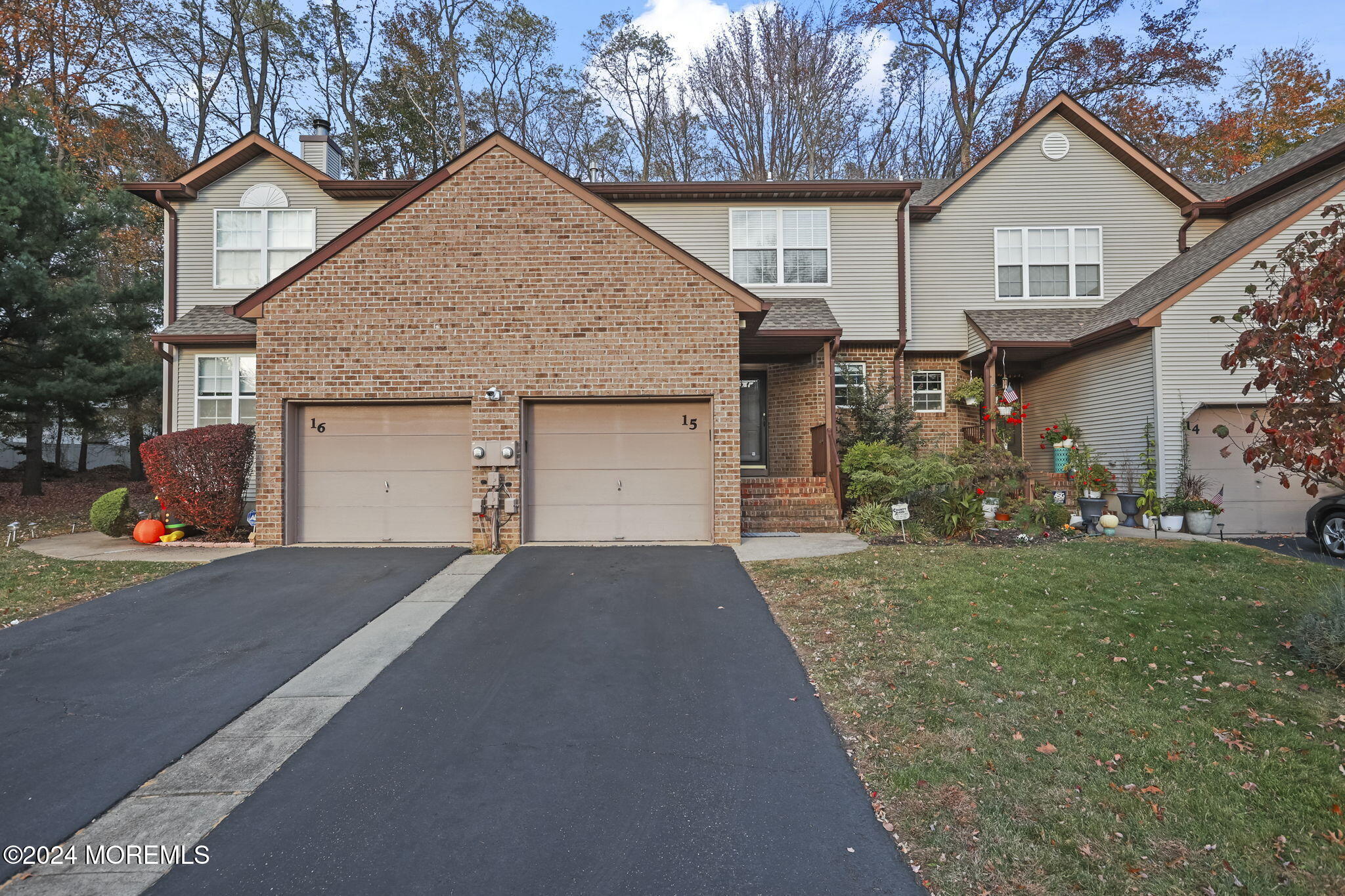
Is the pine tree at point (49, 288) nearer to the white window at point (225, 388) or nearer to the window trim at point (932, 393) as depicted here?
the white window at point (225, 388)

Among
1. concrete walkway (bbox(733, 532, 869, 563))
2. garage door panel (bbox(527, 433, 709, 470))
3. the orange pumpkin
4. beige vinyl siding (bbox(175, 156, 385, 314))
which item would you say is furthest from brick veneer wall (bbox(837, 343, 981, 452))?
the orange pumpkin

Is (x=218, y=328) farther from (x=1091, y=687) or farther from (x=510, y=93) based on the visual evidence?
(x=510, y=93)

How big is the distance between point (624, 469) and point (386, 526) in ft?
12.0

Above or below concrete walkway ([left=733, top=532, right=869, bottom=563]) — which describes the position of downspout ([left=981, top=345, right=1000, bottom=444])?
above

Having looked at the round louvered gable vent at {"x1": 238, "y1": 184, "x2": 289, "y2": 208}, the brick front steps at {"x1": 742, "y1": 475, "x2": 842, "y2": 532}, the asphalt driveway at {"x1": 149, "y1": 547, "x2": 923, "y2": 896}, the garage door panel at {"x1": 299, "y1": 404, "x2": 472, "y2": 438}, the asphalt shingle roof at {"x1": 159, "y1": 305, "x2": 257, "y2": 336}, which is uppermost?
the round louvered gable vent at {"x1": 238, "y1": 184, "x2": 289, "y2": 208}

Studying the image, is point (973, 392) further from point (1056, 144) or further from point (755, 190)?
point (755, 190)

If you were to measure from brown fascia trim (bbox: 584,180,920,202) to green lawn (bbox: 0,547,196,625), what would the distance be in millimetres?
10073

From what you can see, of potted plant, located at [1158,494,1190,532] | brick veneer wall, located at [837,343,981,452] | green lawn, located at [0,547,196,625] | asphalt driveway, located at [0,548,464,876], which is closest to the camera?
asphalt driveway, located at [0,548,464,876]

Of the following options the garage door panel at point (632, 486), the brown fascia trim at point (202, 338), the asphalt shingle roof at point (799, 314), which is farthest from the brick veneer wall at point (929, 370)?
the brown fascia trim at point (202, 338)

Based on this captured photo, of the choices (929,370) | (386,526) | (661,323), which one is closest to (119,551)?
(386,526)

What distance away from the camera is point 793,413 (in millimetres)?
14461

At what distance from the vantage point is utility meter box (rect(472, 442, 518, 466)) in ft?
32.1

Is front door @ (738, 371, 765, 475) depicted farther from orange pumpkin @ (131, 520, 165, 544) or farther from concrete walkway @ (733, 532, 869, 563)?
orange pumpkin @ (131, 520, 165, 544)

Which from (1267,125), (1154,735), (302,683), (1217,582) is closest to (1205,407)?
(1217,582)
